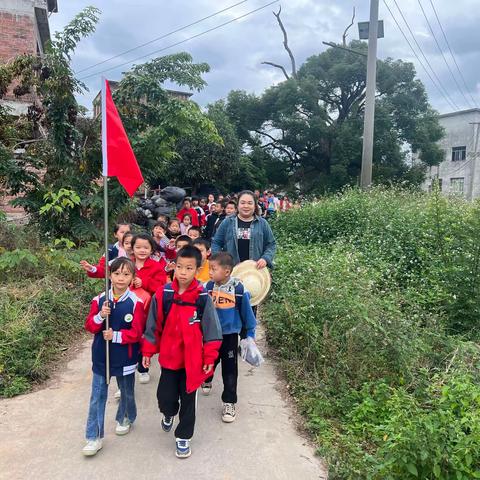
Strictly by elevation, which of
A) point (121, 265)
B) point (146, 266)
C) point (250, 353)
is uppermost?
point (121, 265)

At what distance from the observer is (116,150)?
3.82 metres

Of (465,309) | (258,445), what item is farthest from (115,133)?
(465,309)

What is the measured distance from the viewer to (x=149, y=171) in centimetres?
940

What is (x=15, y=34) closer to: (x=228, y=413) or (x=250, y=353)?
(x=250, y=353)

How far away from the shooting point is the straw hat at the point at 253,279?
14.1 feet

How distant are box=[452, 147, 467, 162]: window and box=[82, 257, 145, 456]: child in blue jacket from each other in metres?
39.9

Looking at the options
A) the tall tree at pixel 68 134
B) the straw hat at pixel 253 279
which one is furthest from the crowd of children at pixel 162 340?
the tall tree at pixel 68 134

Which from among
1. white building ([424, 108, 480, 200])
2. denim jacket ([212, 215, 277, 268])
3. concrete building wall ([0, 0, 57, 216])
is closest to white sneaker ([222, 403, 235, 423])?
denim jacket ([212, 215, 277, 268])

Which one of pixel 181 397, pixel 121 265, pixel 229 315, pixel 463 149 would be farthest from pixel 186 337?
pixel 463 149

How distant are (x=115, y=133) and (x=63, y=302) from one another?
276 cm

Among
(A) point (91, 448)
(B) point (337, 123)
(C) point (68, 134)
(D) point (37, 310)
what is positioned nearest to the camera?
(A) point (91, 448)

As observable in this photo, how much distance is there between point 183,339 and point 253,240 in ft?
5.92

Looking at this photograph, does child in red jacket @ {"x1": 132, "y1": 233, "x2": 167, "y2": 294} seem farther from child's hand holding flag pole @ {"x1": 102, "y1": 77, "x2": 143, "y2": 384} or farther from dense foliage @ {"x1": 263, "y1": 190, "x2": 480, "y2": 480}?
dense foliage @ {"x1": 263, "y1": 190, "x2": 480, "y2": 480}

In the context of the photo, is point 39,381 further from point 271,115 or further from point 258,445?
point 271,115
